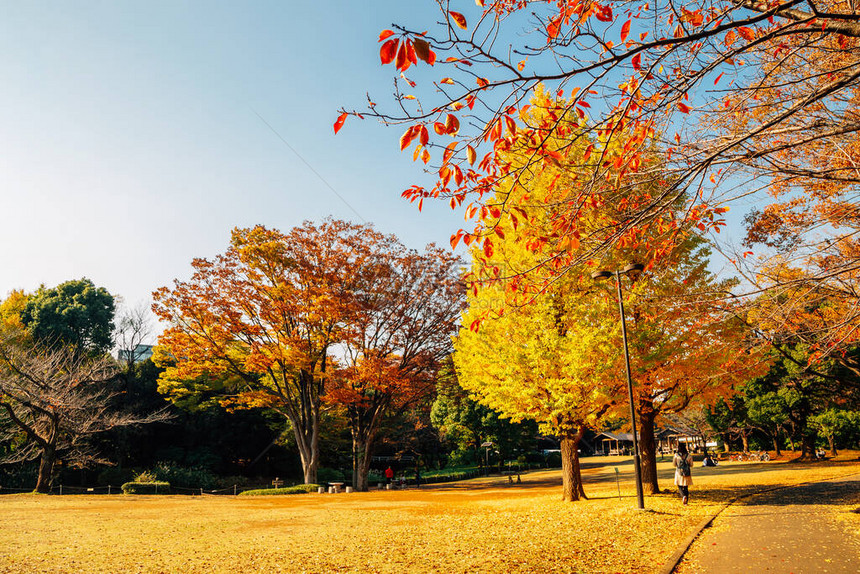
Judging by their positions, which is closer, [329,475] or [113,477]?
[113,477]

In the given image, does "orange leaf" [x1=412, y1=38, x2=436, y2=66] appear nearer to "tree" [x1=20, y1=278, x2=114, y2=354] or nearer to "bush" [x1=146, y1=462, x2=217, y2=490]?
"bush" [x1=146, y1=462, x2=217, y2=490]

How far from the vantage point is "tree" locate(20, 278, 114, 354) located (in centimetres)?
3519

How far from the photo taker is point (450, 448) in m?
47.3

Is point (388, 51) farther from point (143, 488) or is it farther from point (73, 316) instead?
point (73, 316)

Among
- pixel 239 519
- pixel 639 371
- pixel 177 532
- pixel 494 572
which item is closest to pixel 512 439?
pixel 639 371

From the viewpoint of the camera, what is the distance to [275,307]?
2427 cm

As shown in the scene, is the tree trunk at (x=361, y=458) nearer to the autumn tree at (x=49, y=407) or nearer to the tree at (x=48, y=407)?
the autumn tree at (x=49, y=407)

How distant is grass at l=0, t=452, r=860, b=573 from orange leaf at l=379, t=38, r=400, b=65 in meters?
6.66

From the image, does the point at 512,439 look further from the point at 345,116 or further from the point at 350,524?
the point at 345,116

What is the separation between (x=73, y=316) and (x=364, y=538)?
37.0 m

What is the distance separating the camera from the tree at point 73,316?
35.2m

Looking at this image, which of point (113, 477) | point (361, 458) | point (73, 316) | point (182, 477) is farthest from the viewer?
point (73, 316)

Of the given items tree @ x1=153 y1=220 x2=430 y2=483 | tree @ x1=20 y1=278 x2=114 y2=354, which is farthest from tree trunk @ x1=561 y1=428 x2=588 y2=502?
tree @ x1=20 y1=278 x2=114 y2=354

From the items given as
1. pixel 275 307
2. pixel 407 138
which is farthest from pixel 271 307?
pixel 407 138
